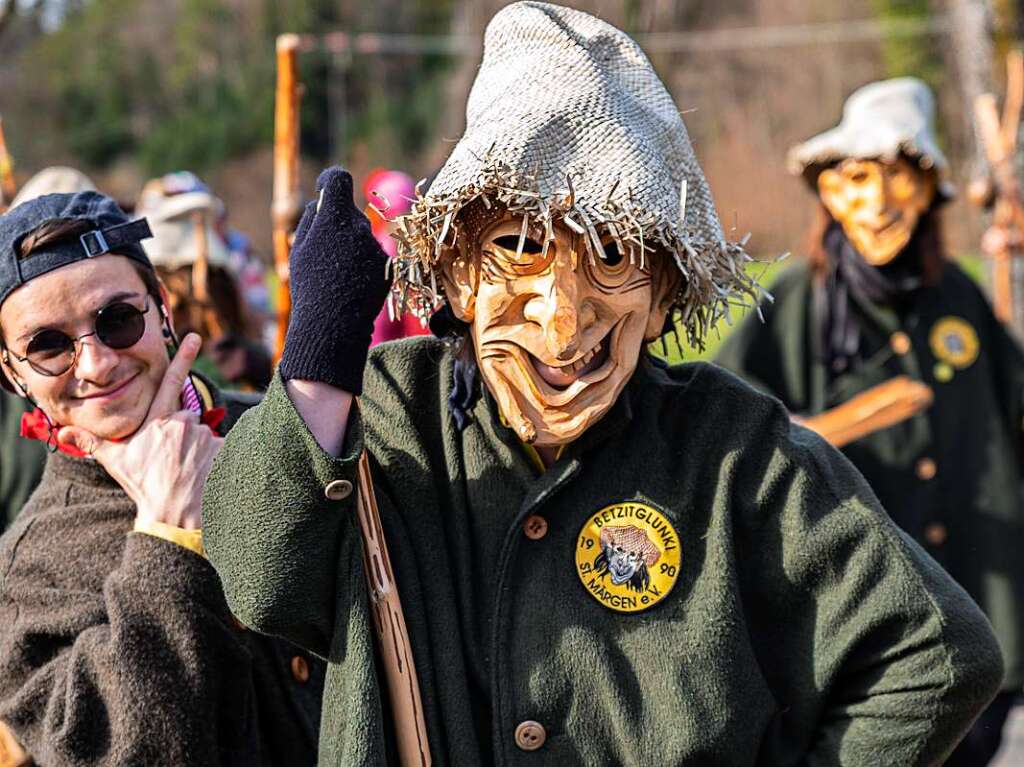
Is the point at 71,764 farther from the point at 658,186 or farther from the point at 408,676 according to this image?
the point at 658,186

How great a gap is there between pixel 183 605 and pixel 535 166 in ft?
3.29

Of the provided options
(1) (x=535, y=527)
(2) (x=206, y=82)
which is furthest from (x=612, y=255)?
(2) (x=206, y=82)

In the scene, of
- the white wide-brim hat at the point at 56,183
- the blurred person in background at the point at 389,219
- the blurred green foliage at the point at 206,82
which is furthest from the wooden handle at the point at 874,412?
the blurred green foliage at the point at 206,82

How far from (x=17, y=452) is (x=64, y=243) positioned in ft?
7.30

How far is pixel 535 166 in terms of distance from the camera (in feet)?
7.73

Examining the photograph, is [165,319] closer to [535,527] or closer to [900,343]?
[535,527]

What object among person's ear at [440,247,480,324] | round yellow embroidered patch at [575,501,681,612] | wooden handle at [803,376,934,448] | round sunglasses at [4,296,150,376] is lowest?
wooden handle at [803,376,934,448]

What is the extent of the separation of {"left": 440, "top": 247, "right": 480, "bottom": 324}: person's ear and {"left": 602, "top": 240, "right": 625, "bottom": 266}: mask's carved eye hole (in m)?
0.21

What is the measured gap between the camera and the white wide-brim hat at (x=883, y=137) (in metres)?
5.28

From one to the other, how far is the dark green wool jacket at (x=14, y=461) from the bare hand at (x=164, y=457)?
82.2 inches

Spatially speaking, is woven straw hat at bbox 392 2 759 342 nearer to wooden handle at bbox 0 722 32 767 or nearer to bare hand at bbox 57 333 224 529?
bare hand at bbox 57 333 224 529

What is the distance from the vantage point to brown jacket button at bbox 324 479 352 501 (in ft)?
7.47

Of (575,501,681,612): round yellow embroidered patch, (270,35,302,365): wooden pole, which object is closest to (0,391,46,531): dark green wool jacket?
(270,35,302,365): wooden pole

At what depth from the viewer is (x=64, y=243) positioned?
112 inches
